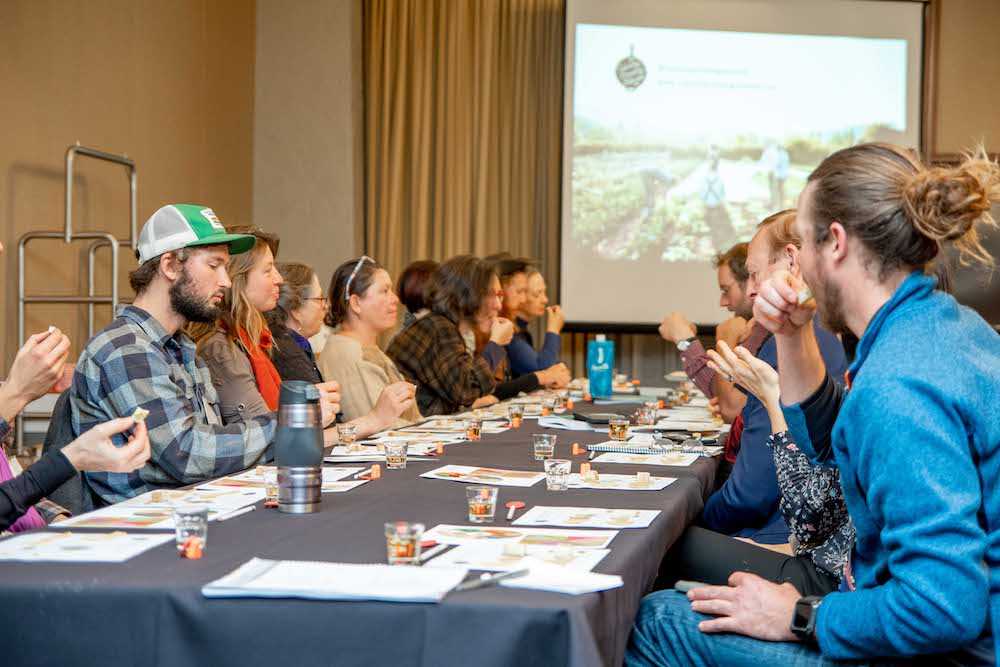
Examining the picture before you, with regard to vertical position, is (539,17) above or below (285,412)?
above

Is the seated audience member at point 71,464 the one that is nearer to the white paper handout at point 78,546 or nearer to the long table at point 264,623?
the white paper handout at point 78,546

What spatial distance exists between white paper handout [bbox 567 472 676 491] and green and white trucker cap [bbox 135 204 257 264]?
1059 millimetres

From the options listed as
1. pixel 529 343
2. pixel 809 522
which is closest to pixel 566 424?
pixel 809 522

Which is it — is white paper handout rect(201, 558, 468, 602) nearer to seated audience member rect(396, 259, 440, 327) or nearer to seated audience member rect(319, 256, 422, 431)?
seated audience member rect(319, 256, 422, 431)

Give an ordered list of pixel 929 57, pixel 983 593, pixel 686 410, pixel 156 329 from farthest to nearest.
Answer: pixel 929 57 → pixel 686 410 → pixel 156 329 → pixel 983 593

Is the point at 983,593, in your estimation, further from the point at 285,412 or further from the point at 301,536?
→ the point at 285,412

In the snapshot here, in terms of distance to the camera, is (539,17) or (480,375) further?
(539,17)

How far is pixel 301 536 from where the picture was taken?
161cm

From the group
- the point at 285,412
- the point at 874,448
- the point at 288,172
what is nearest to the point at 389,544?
the point at 285,412

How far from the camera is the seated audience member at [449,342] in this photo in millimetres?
4516

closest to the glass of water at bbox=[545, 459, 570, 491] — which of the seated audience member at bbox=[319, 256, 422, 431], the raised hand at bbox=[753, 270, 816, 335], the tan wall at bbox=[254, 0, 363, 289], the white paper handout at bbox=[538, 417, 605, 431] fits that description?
the raised hand at bbox=[753, 270, 816, 335]

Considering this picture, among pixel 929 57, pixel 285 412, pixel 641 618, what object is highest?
pixel 929 57

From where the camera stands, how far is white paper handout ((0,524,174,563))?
1.44 metres

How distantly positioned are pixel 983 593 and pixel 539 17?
662 centimetres
